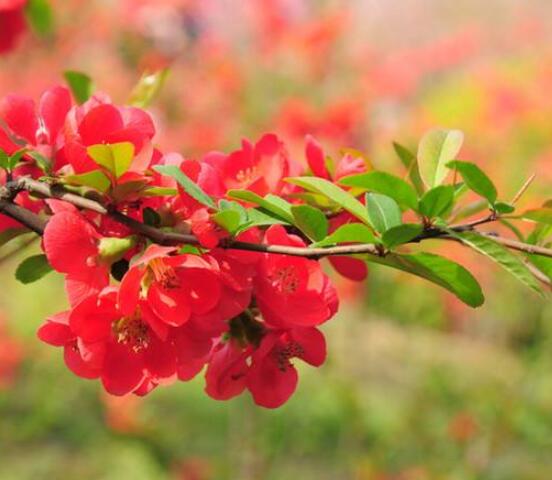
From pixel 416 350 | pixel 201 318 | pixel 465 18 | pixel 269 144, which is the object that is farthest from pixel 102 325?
pixel 465 18

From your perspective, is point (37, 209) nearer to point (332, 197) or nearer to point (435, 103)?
point (332, 197)

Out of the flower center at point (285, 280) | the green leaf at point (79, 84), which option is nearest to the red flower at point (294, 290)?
the flower center at point (285, 280)

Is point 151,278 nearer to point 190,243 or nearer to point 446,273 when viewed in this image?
point 190,243

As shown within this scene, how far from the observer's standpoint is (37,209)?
510 mm

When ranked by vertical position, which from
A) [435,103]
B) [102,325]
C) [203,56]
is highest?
[102,325]

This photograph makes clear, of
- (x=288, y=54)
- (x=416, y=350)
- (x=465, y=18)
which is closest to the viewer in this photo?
(x=288, y=54)

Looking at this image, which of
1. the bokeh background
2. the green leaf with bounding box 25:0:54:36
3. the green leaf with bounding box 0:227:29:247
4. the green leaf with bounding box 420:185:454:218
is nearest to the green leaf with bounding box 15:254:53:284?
the green leaf with bounding box 0:227:29:247

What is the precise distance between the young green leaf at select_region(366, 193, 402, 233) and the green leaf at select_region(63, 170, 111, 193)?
14 cm

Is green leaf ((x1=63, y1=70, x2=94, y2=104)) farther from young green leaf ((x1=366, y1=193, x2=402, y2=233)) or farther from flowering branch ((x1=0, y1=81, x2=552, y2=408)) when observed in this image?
young green leaf ((x1=366, y1=193, x2=402, y2=233))

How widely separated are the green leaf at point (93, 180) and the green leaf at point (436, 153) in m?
0.18

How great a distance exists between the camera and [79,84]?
2.08ft

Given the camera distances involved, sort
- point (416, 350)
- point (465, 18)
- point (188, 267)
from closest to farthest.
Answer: point (188, 267) → point (416, 350) → point (465, 18)

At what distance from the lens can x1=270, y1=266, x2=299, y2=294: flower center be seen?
1.45ft

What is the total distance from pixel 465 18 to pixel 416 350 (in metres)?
4.85
